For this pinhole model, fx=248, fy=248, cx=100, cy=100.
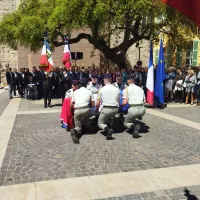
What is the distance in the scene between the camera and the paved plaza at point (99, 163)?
13.0 feet

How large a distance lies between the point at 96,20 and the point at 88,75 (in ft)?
10.5

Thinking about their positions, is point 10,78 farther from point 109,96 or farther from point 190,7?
point 190,7

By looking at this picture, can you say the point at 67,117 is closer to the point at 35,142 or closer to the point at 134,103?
the point at 35,142

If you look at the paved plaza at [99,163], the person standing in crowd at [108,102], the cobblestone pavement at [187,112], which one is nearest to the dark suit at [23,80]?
the paved plaza at [99,163]

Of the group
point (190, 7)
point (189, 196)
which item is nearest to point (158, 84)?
point (189, 196)

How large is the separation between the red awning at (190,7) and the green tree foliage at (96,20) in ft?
33.9

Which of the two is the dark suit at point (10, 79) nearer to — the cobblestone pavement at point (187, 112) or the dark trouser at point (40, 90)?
the dark trouser at point (40, 90)

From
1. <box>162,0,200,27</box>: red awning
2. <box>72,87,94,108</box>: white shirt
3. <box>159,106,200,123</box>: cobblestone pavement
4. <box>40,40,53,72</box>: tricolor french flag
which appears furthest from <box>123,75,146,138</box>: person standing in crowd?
<box>40,40,53,72</box>: tricolor french flag

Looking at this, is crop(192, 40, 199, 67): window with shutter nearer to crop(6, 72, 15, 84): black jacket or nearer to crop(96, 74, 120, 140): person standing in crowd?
crop(6, 72, 15, 84): black jacket

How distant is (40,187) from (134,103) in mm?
3726

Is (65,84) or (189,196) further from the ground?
(65,84)

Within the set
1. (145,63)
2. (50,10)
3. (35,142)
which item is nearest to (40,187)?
(35,142)

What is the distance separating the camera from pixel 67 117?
7.48 m

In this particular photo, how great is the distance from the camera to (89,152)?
18.8ft
